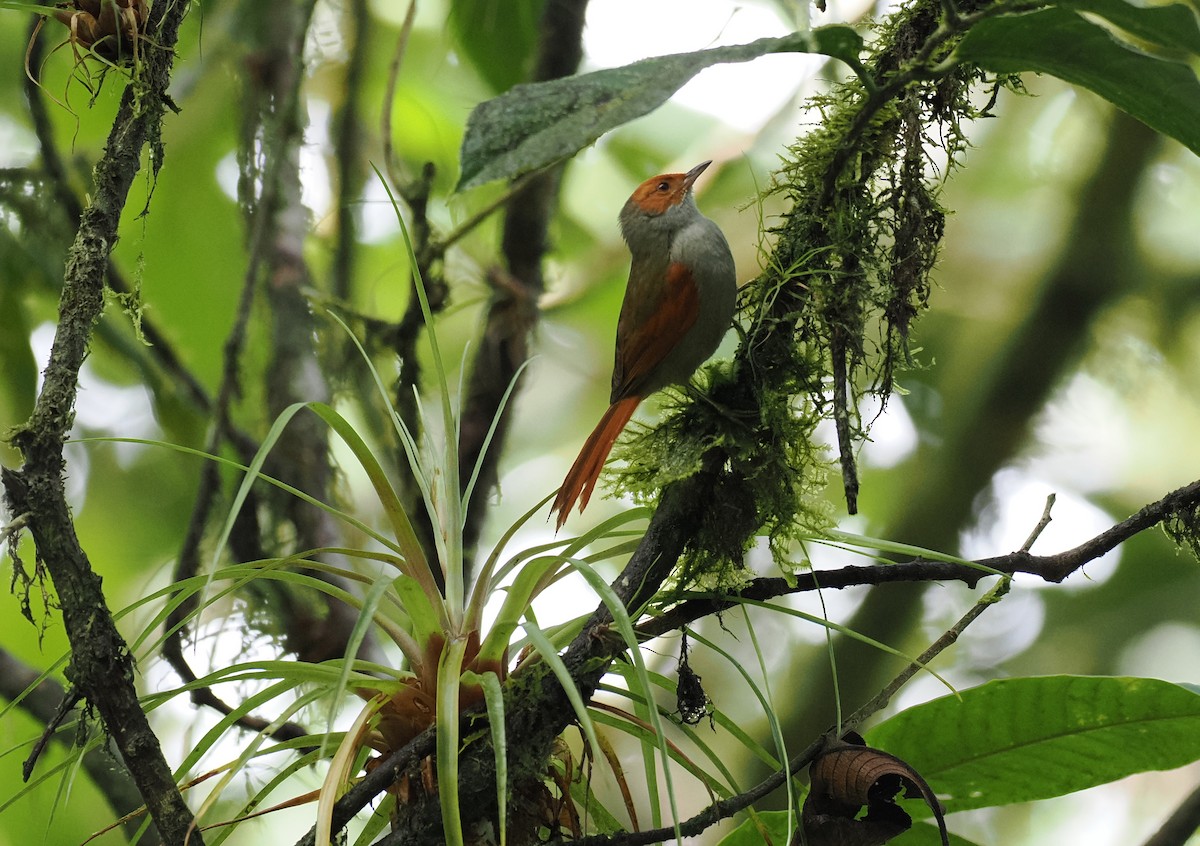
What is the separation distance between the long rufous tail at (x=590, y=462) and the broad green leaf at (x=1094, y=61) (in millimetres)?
787

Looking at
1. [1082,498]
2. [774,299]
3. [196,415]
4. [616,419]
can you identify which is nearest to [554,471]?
[196,415]

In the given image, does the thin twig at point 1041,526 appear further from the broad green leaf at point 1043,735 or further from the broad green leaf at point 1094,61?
the broad green leaf at point 1094,61

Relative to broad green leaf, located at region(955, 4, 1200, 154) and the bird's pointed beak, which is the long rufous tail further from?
broad green leaf, located at region(955, 4, 1200, 154)

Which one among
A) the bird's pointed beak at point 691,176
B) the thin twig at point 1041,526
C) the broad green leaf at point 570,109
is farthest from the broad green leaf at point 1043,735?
the bird's pointed beak at point 691,176

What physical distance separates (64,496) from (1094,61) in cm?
93

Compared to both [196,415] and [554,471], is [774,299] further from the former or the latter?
[554,471]

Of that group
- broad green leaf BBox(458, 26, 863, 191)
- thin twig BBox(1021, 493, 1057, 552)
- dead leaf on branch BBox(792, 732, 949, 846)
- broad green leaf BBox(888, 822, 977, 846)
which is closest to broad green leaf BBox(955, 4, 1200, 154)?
broad green leaf BBox(458, 26, 863, 191)

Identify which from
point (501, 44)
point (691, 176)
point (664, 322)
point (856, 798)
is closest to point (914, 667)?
point (856, 798)

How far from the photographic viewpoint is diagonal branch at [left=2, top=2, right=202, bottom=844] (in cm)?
85

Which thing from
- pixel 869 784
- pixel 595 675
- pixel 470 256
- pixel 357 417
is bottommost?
pixel 869 784

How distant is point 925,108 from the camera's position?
1.17 meters

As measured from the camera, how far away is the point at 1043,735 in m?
1.22

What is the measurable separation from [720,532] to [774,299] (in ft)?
0.92

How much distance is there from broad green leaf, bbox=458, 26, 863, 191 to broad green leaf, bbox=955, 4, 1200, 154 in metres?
0.16
